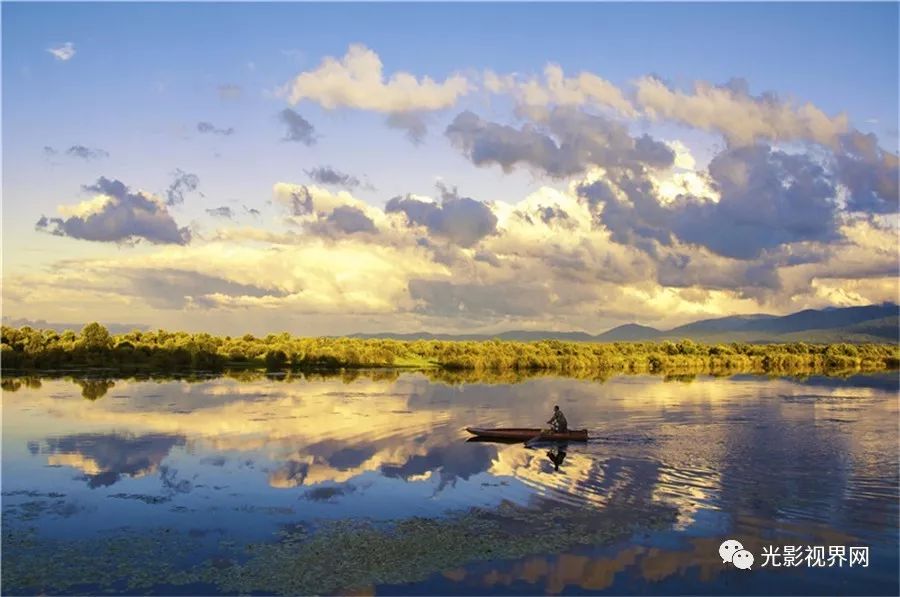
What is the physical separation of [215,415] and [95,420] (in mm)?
6777

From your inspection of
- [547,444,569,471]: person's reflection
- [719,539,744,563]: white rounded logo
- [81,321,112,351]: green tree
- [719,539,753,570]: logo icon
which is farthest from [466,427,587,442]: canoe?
[81,321,112,351]: green tree

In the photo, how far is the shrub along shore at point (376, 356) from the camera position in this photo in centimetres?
8700

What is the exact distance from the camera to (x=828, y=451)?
35.3m

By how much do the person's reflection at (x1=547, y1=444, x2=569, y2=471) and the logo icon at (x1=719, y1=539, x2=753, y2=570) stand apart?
442 inches

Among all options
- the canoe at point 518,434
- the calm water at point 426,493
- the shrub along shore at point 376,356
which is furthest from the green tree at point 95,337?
the canoe at point 518,434

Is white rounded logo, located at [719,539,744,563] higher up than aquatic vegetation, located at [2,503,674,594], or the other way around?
white rounded logo, located at [719,539,744,563]

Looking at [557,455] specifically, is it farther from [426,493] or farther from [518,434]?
[426,493]

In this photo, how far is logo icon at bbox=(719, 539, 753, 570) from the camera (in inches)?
738

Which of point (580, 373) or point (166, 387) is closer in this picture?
point (166, 387)

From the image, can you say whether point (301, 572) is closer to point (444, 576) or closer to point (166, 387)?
point (444, 576)

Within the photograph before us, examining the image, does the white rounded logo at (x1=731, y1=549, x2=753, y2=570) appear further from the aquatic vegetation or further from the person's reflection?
the person's reflection

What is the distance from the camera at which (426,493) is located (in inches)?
1041

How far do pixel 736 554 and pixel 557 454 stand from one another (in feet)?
50.1

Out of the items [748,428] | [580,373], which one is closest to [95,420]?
[748,428]
